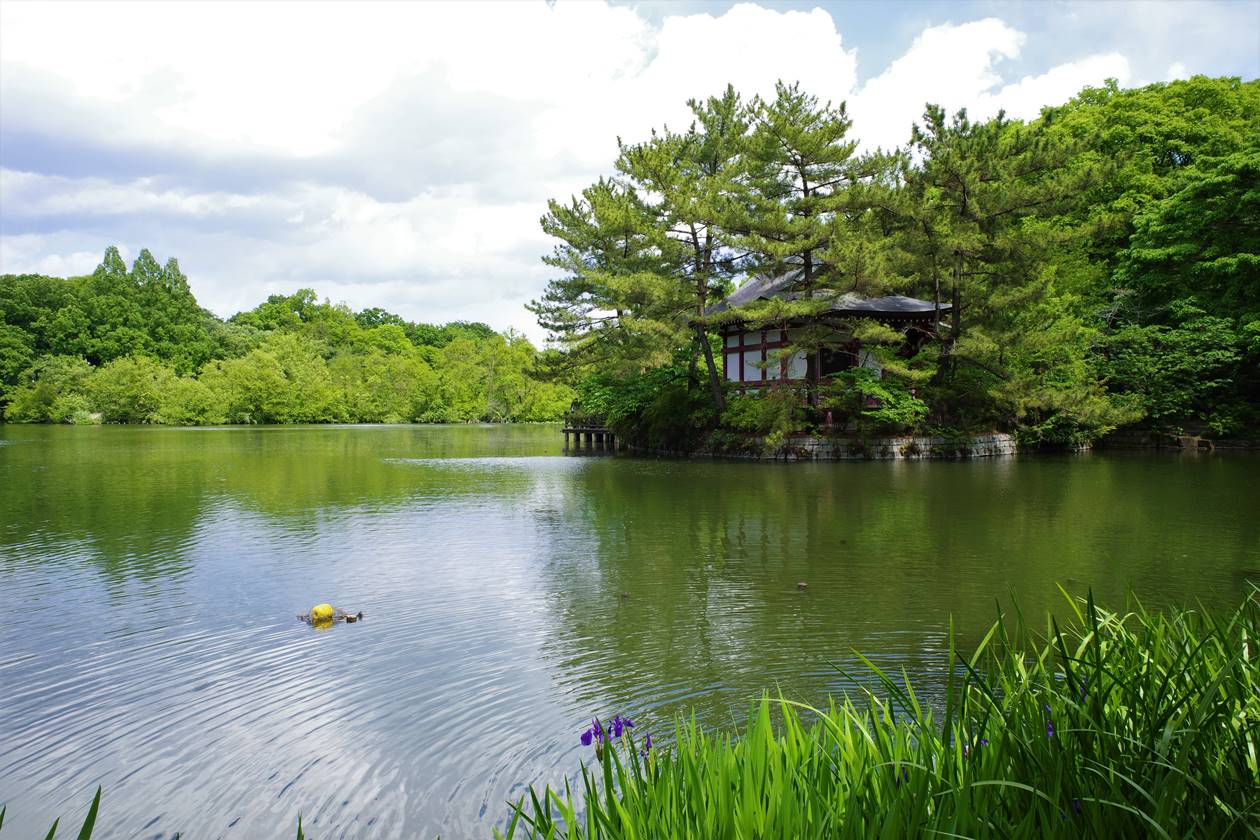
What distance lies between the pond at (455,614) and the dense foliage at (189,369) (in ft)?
119

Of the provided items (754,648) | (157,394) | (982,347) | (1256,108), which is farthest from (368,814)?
(157,394)

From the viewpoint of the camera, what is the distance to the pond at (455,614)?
3451 mm

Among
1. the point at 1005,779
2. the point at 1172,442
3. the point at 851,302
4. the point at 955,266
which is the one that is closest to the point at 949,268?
the point at 955,266

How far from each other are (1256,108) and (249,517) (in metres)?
30.9

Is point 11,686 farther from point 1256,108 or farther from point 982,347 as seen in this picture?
point 1256,108

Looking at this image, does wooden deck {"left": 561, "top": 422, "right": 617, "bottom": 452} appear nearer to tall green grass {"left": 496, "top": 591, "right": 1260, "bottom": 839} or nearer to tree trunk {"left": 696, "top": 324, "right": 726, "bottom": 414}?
tree trunk {"left": 696, "top": 324, "right": 726, "bottom": 414}

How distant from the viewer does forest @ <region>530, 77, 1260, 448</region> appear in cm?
1866

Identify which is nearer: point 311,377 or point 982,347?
point 982,347

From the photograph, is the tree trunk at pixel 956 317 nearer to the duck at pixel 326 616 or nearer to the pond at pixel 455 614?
the pond at pixel 455 614

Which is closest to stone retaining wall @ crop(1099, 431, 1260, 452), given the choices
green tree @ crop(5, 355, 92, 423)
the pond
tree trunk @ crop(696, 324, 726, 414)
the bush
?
the bush

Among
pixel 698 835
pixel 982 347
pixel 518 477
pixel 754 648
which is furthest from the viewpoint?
pixel 982 347

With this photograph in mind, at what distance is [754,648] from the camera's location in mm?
4910

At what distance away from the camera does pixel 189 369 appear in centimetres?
5584

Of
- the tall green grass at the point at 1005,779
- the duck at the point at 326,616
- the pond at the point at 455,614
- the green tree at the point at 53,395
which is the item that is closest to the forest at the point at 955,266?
the pond at the point at 455,614
